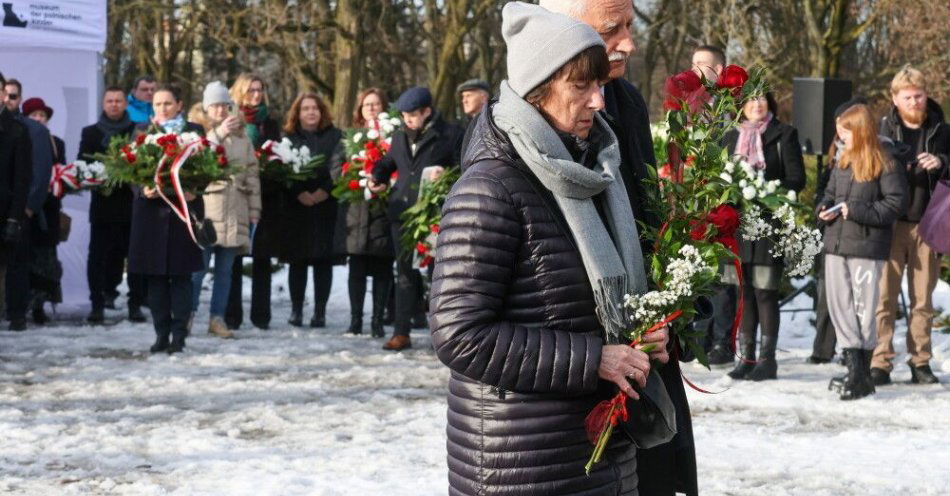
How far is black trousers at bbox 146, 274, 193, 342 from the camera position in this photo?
11109mm

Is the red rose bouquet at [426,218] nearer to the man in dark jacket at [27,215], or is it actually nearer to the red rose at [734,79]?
the man in dark jacket at [27,215]

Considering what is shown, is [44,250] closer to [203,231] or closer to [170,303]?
[170,303]

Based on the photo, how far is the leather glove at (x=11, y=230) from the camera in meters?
11.7

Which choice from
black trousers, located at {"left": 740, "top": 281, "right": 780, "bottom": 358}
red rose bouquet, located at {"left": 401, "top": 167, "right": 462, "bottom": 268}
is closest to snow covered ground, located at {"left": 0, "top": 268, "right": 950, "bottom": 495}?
black trousers, located at {"left": 740, "top": 281, "right": 780, "bottom": 358}

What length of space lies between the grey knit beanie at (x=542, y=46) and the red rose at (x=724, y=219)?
21.9 inches

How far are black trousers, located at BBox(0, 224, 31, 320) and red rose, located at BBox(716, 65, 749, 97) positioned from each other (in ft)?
32.2

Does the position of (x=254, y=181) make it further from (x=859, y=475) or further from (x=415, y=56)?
(x=415, y=56)

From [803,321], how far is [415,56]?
54.9 ft

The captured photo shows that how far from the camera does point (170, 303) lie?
1126 centimetres

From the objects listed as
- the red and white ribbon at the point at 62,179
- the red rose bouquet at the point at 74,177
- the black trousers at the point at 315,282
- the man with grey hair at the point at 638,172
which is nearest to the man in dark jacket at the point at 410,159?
the black trousers at the point at 315,282

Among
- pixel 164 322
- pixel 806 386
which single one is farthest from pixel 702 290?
pixel 164 322

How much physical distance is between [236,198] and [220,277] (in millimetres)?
696

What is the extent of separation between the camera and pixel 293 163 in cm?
1309

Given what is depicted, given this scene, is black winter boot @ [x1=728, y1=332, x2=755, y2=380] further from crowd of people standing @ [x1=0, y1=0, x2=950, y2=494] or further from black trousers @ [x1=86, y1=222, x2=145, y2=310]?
black trousers @ [x1=86, y1=222, x2=145, y2=310]
